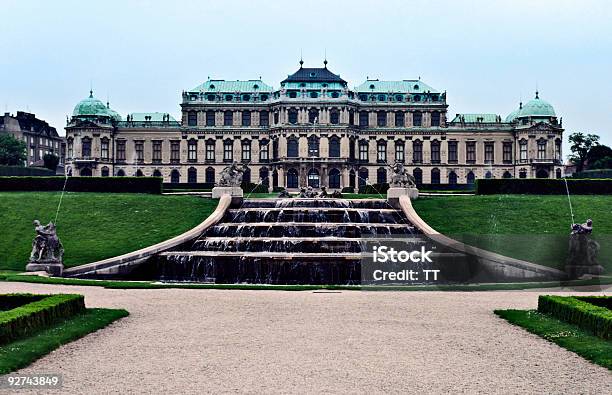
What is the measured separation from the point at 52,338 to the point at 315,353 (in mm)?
5851

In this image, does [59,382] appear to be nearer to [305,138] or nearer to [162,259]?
[162,259]

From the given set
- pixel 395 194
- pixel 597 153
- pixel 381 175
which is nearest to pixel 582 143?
pixel 597 153

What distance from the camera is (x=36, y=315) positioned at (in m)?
16.1

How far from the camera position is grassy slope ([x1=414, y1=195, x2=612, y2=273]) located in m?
36.6

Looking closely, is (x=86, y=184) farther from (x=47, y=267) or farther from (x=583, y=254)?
(x=583, y=254)

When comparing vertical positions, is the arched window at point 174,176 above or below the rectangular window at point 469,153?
below

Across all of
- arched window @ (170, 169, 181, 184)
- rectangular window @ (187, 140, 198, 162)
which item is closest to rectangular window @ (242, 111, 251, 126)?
rectangular window @ (187, 140, 198, 162)

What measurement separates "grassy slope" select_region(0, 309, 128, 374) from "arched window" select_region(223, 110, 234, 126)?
8015 cm

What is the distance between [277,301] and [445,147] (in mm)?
79048

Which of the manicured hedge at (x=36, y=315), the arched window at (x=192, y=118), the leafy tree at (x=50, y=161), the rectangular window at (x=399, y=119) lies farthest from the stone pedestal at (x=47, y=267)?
the leafy tree at (x=50, y=161)

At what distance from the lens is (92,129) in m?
97.2

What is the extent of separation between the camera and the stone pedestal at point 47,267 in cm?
3206

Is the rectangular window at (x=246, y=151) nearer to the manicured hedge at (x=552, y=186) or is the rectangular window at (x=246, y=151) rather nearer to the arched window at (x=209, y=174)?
the arched window at (x=209, y=174)

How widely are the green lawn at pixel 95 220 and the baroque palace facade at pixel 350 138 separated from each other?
4654 centimetres
